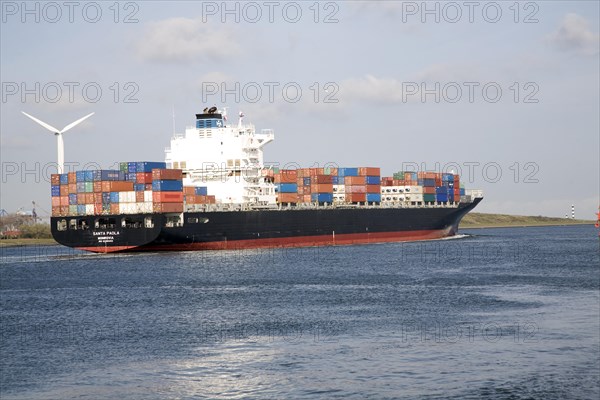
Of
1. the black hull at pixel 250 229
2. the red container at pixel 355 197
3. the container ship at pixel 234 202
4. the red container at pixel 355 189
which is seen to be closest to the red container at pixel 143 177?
the container ship at pixel 234 202

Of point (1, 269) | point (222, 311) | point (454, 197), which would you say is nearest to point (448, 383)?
point (222, 311)

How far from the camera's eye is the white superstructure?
3563 inches

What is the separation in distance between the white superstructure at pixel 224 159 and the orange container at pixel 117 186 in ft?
50.0

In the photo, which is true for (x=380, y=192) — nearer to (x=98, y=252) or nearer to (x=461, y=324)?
(x=98, y=252)

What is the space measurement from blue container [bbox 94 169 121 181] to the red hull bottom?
21.4 ft

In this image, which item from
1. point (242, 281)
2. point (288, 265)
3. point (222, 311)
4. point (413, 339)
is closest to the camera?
point (413, 339)

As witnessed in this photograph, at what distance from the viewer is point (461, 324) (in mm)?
34625

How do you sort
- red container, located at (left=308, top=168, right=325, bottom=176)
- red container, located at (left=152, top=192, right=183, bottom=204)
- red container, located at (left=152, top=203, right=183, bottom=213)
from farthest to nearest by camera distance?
red container, located at (left=308, top=168, right=325, bottom=176)
red container, located at (left=152, top=192, right=183, bottom=204)
red container, located at (left=152, top=203, right=183, bottom=213)

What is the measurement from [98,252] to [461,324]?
51059 mm

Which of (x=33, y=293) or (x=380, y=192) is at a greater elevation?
(x=380, y=192)

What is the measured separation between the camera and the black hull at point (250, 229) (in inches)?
2982

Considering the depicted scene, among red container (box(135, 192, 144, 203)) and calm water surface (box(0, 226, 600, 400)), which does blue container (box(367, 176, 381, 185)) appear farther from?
calm water surface (box(0, 226, 600, 400))

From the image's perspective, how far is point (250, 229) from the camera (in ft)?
276

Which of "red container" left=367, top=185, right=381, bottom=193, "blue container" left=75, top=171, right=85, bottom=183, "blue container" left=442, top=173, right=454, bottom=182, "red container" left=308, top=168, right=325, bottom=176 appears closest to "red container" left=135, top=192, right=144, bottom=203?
"blue container" left=75, top=171, right=85, bottom=183
